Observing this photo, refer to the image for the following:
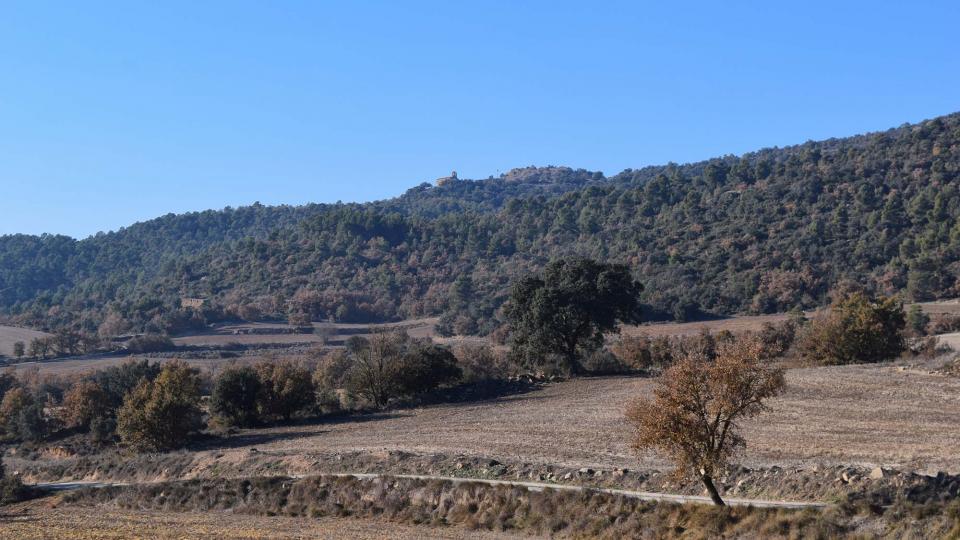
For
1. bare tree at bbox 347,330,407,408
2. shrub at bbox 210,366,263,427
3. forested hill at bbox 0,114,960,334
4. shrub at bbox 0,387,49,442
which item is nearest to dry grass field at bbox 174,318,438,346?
forested hill at bbox 0,114,960,334

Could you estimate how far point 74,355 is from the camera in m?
120

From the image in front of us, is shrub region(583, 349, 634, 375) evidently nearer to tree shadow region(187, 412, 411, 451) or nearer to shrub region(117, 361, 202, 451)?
tree shadow region(187, 412, 411, 451)

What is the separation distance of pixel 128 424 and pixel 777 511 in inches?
1447

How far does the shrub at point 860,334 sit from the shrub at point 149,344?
89548 mm

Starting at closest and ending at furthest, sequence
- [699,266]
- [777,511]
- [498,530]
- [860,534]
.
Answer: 1. [860,534]
2. [777,511]
3. [498,530]
4. [699,266]

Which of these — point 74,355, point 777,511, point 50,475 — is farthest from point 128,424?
point 74,355

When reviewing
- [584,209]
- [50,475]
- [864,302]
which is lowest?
[50,475]

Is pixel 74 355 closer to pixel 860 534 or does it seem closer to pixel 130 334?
pixel 130 334

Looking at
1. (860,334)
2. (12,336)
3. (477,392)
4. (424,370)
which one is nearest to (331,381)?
(424,370)

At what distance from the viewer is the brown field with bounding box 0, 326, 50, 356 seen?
12162 cm

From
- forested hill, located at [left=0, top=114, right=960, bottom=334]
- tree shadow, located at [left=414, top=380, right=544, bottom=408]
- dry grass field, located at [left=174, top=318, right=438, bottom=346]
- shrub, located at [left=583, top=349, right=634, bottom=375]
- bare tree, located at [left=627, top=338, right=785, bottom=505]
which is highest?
forested hill, located at [left=0, top=114, right=960, bottom=334]

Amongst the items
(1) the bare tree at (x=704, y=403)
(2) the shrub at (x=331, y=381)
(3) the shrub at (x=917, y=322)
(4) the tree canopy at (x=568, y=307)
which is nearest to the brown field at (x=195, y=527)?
(1) the bare tree at (x=704, y=403)

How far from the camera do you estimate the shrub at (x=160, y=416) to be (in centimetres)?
4853

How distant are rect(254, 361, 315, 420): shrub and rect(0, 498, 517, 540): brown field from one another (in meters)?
21.8
